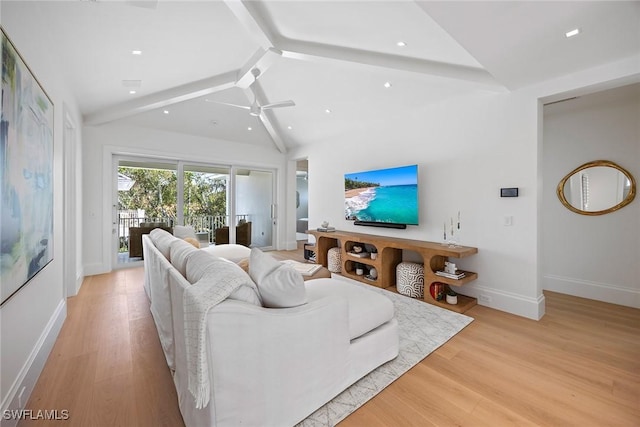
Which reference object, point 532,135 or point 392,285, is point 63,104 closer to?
point 392,285

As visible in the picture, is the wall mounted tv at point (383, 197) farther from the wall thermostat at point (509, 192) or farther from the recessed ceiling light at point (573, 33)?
the recessed ceiling light at point (573, 33)

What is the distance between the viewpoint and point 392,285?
3979mm

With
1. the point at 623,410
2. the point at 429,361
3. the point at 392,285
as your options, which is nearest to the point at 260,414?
the point at 429,361

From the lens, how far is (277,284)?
1.51m

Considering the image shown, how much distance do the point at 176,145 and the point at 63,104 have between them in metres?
2.48

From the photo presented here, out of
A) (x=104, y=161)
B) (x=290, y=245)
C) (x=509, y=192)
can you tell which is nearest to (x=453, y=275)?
(x=509, y=192)

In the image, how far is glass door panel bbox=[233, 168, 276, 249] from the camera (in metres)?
6.37

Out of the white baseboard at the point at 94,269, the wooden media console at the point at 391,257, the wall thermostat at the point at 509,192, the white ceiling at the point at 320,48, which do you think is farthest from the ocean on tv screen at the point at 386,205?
the white baseboard at the point at 94,269

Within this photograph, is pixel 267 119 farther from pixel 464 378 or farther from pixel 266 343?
pixel 464 378

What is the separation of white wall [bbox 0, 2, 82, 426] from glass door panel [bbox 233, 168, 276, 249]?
3.61 metres

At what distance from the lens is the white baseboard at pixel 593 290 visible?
3.15m

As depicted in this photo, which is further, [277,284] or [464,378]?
[464,378]

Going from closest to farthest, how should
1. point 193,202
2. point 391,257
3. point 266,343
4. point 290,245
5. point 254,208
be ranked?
point 266,343
point 391,257
point 193,202
point 254,208
point 290,245

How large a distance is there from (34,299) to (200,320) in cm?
169
